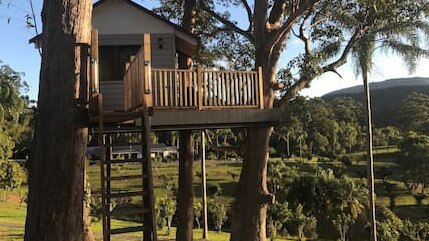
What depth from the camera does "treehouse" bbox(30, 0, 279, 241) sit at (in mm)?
7230

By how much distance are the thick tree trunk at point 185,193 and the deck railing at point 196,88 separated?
175 inches

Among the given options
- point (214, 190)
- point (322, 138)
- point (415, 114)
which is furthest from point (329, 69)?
point (415, 114)

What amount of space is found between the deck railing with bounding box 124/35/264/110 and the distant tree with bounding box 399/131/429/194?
126 feet

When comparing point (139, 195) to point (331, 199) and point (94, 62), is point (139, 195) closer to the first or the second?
point (94, 62)

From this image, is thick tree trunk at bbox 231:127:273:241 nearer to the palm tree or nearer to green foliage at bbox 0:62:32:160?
the palm tree

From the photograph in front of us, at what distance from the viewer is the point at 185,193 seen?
14562 mm

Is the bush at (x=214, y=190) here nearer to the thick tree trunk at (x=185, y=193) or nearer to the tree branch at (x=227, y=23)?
the thick tree trunk at (x=185, y=193)

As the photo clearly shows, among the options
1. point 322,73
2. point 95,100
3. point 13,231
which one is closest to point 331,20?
point 322,73

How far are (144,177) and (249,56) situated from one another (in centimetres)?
963

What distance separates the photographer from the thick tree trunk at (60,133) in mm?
6363

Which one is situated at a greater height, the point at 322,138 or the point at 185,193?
the point at 322,138

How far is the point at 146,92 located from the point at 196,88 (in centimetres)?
218

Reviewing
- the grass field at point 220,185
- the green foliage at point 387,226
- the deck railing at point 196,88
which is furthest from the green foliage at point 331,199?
the deck railing at point 196,88

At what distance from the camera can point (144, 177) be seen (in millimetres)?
7047
